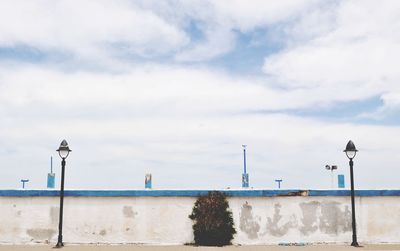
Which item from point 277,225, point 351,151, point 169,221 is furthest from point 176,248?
point 351,151

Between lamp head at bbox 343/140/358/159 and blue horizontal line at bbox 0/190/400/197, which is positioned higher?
lamp head at bbox 343/140/358/159

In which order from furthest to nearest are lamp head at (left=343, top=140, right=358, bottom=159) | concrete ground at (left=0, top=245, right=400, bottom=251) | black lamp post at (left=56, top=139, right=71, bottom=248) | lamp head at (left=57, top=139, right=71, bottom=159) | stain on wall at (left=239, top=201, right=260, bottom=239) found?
1. stain on wall at (left=239, top=201, right=260, bottom=239)
2. lamp head at (left=343, top=140, right=358, bottom=159)
3. lamp head at (left=57, top=139, right=71, bottom=159)
4. black lamp post at (left=56, top=139, right=71, bottom=248)
5. concrete ground at (left=0, top=245, right=400, bottom=251)

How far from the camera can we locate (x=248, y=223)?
15.1 metres

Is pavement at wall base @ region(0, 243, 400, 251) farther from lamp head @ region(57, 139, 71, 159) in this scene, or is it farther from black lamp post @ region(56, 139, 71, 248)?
lamp head @ region(57, 139, 71, 159)

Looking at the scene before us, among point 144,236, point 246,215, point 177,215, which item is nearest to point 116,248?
point 144,236

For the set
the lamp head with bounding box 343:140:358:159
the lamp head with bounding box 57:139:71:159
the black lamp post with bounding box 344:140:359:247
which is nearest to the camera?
the lamp head with bounding box 57:139:71:159

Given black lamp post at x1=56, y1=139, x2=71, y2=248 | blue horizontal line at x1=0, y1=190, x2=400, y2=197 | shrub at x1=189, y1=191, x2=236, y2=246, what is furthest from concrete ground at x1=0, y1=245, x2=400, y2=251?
blue horizontal line at x1=0, y1=190, x2=400, y2=197

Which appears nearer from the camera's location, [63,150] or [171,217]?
[63,150]

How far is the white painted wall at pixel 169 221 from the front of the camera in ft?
49.5

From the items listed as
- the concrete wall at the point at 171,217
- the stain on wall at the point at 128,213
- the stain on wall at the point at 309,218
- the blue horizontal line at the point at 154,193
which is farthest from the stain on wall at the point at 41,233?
the stain on wall at the point at 309,218

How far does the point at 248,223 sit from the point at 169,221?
2.76 metres

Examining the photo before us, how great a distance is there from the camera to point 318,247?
14.4 meters

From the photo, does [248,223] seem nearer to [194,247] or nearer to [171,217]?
[194,247]

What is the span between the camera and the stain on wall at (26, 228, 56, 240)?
1512cm
